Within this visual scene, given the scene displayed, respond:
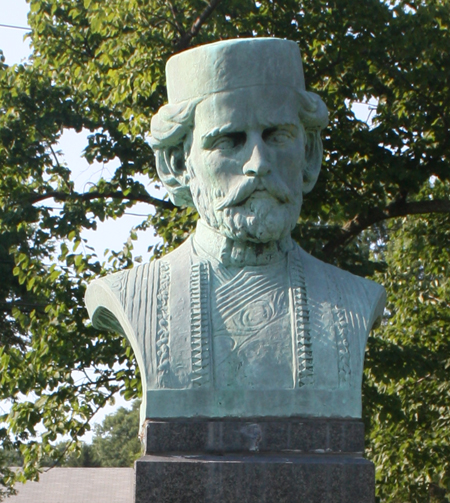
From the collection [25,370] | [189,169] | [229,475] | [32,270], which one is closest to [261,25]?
[32,270]

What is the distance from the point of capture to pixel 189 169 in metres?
4.94

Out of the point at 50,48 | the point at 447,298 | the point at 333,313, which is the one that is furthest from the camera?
the point at 447,298

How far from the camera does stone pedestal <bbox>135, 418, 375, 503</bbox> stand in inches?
174

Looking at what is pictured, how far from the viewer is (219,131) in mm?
4738

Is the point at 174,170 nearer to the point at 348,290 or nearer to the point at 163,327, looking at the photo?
the point at 163,327

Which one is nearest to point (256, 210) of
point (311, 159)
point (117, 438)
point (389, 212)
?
point (311, 159)

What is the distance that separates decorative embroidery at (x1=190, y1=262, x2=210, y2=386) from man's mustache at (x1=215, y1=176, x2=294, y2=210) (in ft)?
1.11

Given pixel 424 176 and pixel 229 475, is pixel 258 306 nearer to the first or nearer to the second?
pixel 229 475

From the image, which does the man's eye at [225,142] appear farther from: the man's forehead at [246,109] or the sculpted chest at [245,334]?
the sculpted chest at [245,334]

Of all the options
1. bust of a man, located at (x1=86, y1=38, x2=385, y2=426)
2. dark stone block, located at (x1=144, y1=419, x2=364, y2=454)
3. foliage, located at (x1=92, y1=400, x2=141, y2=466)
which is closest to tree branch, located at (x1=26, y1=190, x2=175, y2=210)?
bust of a man, located at (x1=86, y1=38, x2=385, y2=426)

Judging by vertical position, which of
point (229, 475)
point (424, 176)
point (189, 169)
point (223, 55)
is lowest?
point (229, 475)

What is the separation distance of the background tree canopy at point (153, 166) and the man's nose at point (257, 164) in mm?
4301

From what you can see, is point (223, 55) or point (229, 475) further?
point (223, 55)

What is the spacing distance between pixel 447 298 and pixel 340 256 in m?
3.72
